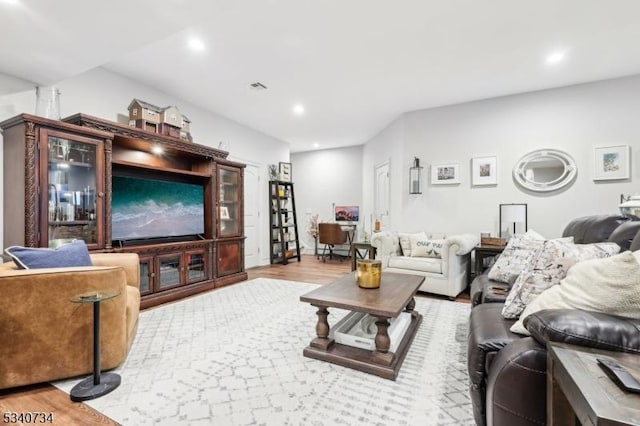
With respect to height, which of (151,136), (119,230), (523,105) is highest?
(523,105)

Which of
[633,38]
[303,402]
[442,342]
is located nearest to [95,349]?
[303,402]

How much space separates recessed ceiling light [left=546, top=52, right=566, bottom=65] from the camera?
303cm

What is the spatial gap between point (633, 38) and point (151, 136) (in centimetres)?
492

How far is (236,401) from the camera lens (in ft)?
5.20

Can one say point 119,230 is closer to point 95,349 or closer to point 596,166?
point 95,349

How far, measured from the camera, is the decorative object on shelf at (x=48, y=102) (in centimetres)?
263

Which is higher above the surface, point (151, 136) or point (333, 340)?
point (151, 136)

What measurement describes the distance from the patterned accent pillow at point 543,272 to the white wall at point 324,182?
548 cm

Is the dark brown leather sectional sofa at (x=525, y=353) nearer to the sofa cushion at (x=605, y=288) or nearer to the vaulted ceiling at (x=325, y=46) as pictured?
the sofa cushion at (x=605, y=288)

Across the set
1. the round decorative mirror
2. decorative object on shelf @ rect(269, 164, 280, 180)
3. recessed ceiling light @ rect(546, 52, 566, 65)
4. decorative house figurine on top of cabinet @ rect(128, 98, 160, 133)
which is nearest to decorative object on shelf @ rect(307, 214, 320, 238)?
decorative object on shelf @ rect(269, 164, 280, 180)

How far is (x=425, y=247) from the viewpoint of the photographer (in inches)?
152

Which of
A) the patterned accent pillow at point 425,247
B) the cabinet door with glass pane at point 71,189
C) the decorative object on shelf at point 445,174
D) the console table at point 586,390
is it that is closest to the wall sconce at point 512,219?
the decorative object on shelf at point 445,174

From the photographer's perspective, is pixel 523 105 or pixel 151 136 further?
pixel 523 105

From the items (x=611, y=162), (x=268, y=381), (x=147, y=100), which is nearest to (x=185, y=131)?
(x=147, y=100)
